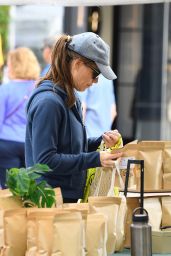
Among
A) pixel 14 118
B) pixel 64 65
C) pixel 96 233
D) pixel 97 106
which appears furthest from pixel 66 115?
pixel 97 106

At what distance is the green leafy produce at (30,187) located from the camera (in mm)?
3773

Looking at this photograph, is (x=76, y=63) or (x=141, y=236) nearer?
(x=141, y=236)

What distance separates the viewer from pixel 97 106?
802cm

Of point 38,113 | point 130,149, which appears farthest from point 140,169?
point 38,113

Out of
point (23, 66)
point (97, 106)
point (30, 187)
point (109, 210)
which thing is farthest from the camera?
point (97, 106)

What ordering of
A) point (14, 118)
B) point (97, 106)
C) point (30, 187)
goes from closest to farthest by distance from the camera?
1. point (30, 187)
2. point (14, 118)
3. point (97, 106)

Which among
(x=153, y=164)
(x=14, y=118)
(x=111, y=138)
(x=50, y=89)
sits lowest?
(x=14, y=118)

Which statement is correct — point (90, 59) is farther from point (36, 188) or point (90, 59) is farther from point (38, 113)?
point (36, 188)

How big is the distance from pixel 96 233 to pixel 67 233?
145mm

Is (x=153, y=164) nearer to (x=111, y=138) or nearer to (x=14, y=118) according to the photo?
(x=111, y=138)

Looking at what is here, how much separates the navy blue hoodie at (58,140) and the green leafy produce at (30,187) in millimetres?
364

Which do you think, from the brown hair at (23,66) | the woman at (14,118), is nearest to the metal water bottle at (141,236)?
the woman at (14,118)

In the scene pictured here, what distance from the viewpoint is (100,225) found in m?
3.74

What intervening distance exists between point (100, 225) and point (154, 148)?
2.41 feet
